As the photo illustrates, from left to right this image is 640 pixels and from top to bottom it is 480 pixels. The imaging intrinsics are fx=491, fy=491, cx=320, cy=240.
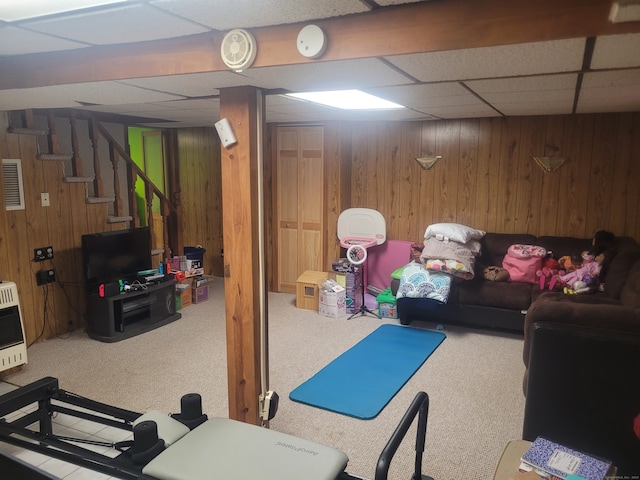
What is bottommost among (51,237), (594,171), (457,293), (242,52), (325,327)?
(325,327)

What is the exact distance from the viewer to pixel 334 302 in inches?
203

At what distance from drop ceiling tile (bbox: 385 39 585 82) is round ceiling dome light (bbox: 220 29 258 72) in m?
0.54

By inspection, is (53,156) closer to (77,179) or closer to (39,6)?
(77,179)

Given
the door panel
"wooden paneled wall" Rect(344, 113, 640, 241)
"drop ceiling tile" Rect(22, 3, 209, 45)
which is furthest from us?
the door panel

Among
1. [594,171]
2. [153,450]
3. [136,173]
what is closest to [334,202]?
[136,173]

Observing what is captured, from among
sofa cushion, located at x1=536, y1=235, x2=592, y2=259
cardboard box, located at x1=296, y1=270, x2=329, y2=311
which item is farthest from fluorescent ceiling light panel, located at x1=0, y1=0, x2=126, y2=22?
sofa cushion, located at x1=536, y1=235, x2=592, y2=259

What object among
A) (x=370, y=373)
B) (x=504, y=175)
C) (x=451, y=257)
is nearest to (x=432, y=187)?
(x=504, y=175)

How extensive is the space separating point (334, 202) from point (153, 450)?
4.32 metres

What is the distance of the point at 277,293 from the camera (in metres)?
6.16

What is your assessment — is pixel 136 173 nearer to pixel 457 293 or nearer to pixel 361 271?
pixel 361 271

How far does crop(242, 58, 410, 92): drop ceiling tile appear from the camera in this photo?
6.50 feet

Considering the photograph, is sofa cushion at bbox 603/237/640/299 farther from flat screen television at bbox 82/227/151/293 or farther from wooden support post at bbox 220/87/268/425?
flat screen television at bbox 82/227/151/293

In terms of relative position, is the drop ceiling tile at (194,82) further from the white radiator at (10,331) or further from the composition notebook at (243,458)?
the white radiator at (10,331)

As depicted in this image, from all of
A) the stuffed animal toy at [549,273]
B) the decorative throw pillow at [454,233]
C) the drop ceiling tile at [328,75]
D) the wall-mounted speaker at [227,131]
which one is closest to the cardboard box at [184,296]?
the decorative throw pillow at [454,233]
